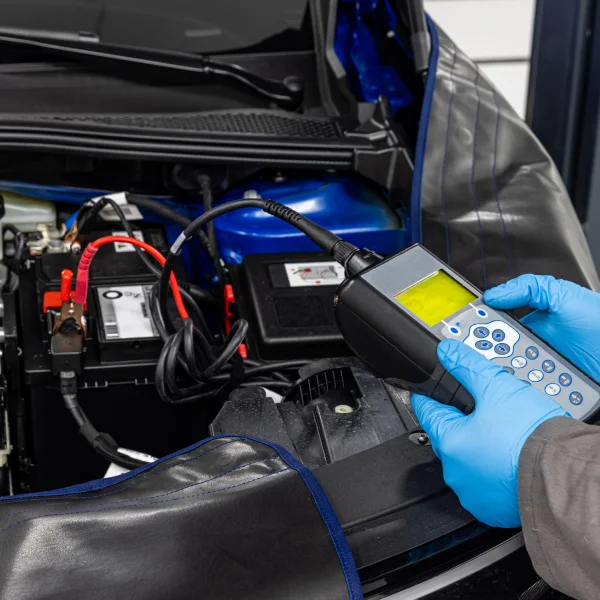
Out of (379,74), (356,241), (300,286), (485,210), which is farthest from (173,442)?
(379,74)

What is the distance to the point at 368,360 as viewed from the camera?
2.75 feet

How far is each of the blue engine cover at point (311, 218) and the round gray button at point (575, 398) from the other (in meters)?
0.49

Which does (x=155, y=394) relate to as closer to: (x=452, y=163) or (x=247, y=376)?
(x=247, y=376)

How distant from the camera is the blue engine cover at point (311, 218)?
1.24m

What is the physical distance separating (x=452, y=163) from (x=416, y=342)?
46 centimetres

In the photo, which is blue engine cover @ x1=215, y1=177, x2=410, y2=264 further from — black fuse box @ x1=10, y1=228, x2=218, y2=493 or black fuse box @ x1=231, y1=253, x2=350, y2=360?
black fuse box @ x1=10, y1=228, x2=218, y2=493

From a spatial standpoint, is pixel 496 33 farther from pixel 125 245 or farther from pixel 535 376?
pixel 535 376

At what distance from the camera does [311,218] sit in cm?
125

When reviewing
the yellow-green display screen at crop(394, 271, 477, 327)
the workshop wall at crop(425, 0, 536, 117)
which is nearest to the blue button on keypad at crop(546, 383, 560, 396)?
the yellow-green display screen at crop(394, 271, 477, 327)

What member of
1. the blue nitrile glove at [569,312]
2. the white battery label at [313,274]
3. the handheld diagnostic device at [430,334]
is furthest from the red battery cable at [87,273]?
the blue nitrile glove at [569,312]

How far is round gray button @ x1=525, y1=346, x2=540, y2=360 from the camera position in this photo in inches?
32.2

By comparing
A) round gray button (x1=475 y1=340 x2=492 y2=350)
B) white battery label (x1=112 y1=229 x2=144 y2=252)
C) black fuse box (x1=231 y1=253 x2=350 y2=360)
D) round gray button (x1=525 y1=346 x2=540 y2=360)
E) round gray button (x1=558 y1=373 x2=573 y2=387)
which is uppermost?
round gray button (x1=475 y1=340 x2=492 y2=350)

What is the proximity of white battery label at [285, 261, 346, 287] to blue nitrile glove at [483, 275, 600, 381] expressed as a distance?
1.05ft

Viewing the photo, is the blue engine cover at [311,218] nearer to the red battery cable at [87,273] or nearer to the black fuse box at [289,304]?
the black fuse box at [289,304]
